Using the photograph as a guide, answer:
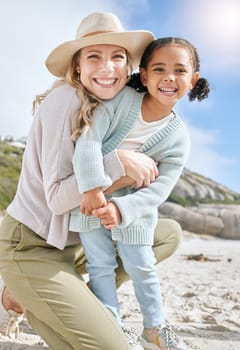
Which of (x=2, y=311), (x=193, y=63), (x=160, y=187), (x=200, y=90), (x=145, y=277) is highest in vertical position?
(x=193, y=63)

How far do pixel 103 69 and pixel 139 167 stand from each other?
19.6 inches

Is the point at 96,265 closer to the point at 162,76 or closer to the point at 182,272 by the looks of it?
the point at 162,76

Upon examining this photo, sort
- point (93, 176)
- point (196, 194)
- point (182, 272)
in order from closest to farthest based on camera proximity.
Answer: point (93, 176) < point (182, 272) < point (196, 194)

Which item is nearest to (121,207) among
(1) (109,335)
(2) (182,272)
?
(1) (109,335)

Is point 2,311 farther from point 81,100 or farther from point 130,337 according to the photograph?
point 81,100

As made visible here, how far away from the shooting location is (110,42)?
2666 mm

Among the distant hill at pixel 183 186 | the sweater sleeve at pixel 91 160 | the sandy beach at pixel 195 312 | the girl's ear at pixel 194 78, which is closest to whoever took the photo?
the sweater sleeve at pixel 91 160

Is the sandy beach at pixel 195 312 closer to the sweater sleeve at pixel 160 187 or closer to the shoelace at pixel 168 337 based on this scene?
the shoelace at pixel 168 337

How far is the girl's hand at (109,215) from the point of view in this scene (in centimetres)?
250

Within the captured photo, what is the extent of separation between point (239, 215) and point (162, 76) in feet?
74.9

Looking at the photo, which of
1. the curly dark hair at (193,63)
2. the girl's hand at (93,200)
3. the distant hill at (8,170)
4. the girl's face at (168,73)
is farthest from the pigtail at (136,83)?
the distant hill at (8,170)

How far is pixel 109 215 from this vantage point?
2514mm

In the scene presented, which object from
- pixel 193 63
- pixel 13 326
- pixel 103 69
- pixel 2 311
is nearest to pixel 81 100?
pixel 103 69

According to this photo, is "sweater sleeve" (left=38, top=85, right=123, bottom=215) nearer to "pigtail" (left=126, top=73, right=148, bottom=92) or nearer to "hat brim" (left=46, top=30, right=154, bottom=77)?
"hat brim" (left=46, top=30, right=154, bottom=77)
